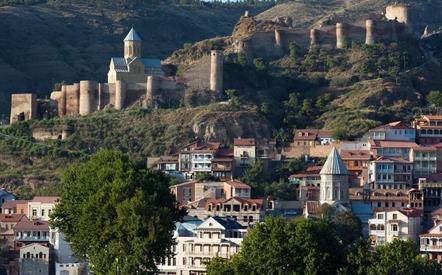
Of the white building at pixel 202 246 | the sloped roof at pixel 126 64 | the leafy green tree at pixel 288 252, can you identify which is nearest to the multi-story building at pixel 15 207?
the white building at pixel 202 246

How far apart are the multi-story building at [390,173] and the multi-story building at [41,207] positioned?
51.1 feet

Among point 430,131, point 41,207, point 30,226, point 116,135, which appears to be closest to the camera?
point 30,226

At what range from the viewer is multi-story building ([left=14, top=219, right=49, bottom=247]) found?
94.8 meters

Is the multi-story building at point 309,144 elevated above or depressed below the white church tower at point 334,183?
above

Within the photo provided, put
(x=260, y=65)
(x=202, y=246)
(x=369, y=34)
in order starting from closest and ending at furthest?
(x=202, y=246) → (x=260, y=65) → (x=369, y=34)

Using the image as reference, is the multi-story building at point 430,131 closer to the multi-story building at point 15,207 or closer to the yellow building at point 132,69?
the yellow building at point 132,69

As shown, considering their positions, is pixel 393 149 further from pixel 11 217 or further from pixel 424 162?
pixel 11 217

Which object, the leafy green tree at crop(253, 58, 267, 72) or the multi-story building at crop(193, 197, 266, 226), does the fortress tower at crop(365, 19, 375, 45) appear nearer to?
the leafy green tree at crop(253, 58, 267, 72)

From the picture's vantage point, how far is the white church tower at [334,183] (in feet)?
312

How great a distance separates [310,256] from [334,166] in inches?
731

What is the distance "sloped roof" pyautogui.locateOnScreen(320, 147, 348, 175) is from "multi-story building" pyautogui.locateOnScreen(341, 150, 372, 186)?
140 inches

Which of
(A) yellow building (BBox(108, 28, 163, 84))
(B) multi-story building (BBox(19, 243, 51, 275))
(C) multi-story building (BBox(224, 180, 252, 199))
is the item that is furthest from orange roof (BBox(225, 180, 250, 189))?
(A) yellow building (BBox(108, 28, 163, 84))

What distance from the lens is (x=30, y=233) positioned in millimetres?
95250

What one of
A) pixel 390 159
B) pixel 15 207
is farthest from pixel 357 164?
pixel 15 207
